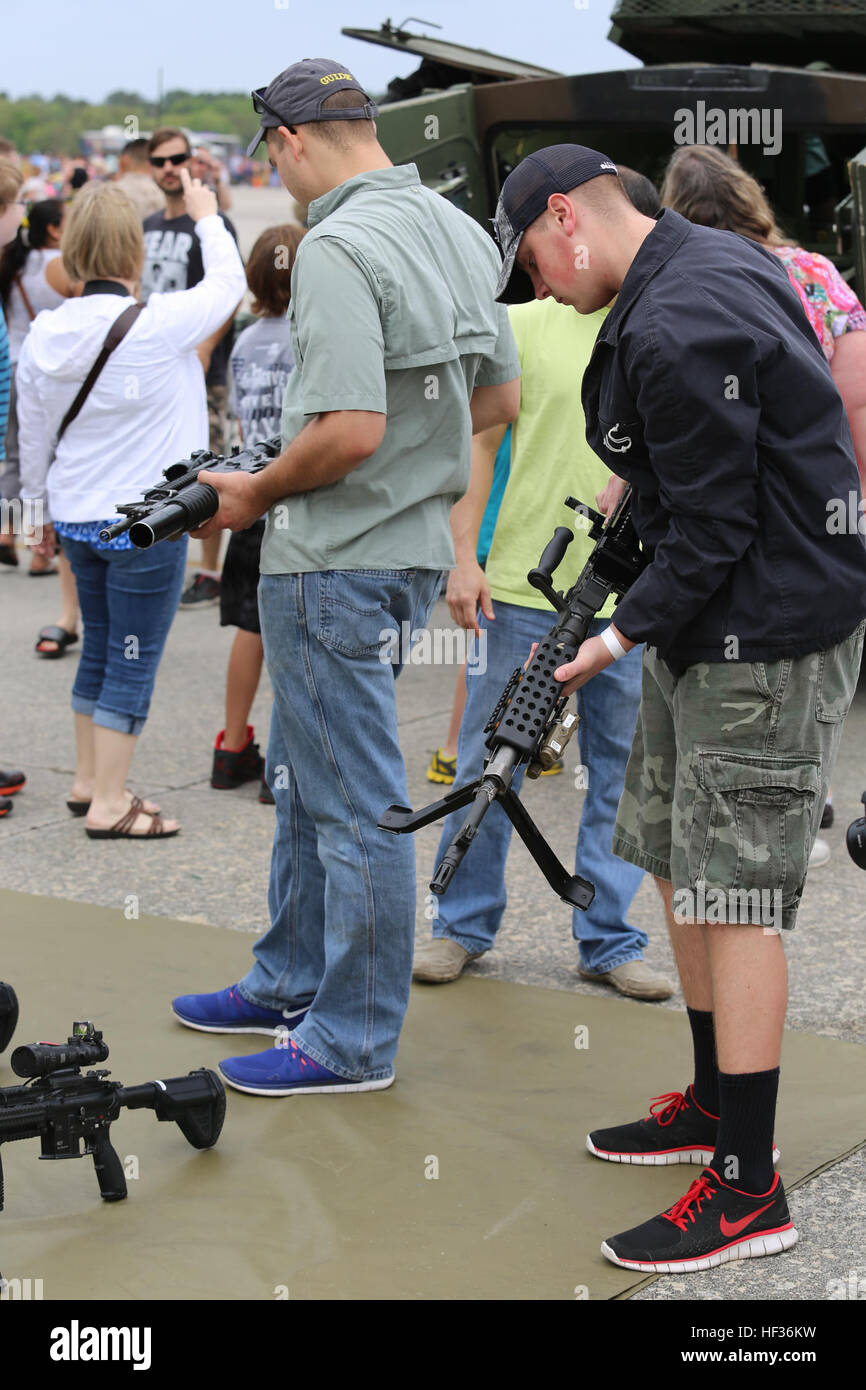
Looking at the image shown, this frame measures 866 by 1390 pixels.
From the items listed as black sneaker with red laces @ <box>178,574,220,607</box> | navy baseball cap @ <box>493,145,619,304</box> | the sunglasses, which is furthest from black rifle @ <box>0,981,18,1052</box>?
the sunglasses

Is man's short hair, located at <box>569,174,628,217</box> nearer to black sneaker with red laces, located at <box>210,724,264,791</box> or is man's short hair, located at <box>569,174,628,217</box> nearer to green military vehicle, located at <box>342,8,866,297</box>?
black sneaker with red laces, located at <box>210,724,264,791</box>

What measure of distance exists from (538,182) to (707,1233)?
6.16 ft

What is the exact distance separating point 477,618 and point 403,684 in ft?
10.9

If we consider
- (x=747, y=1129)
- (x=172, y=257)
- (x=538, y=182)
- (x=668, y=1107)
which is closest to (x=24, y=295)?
(x=172, y=257)

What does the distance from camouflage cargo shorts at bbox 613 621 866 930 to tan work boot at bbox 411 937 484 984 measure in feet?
4.60

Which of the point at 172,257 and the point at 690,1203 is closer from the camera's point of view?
the point at 690,1203

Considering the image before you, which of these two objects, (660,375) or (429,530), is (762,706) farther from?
(429,530)

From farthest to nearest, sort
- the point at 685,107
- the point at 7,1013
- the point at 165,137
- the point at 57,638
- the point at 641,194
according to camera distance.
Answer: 1. the point at 165,137
2. the point at 57,638
3. the point at 685,107
4. the point at 641,194
5. the point at 7,1013

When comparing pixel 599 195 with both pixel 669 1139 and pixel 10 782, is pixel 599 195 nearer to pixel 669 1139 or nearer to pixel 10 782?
pixel 669 1139

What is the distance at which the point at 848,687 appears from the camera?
3014 millimetres

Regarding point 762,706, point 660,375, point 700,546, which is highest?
point 660,375

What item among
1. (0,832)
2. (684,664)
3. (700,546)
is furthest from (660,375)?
(0,832)

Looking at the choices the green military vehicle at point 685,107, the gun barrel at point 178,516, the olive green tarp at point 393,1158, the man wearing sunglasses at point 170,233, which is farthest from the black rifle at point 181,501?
the man wearing sunglasses at point 170,233

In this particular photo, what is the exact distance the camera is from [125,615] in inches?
209
